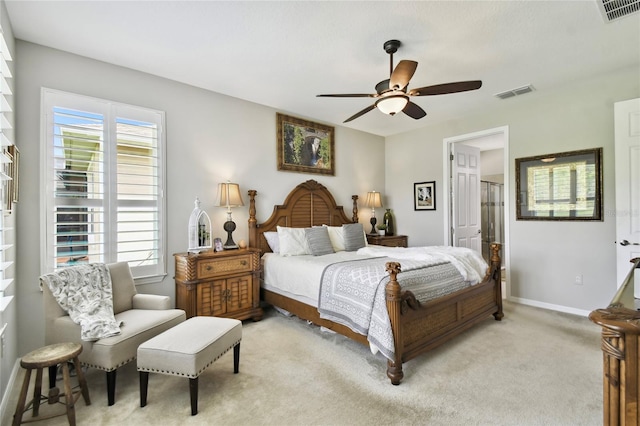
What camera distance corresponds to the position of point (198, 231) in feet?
11.3

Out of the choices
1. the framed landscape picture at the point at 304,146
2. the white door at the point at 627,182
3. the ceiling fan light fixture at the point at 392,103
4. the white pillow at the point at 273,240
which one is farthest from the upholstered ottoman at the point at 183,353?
the white door at the point at 627,182

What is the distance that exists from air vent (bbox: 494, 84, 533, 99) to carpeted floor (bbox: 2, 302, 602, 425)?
2867 millimetres

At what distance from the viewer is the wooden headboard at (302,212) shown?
412cm

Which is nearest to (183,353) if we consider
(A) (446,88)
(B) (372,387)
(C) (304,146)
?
(B) (372,387)

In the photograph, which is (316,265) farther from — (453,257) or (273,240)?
(453,257)

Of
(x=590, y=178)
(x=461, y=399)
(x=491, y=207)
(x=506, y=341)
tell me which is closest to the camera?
(x=461, y=399)

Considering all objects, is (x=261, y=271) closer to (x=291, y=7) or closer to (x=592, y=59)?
(x=291, y=7)

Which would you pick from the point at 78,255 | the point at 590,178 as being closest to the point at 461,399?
the point at 590,178

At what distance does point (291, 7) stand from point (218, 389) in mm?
2881

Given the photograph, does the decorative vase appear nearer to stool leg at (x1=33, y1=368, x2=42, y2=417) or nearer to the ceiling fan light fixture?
the ceiling fan light fixture

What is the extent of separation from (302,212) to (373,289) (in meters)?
2.42

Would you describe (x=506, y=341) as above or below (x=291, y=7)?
below

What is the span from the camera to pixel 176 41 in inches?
106

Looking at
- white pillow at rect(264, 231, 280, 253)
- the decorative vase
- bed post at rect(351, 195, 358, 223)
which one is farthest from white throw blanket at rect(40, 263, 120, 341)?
the decorative vase
